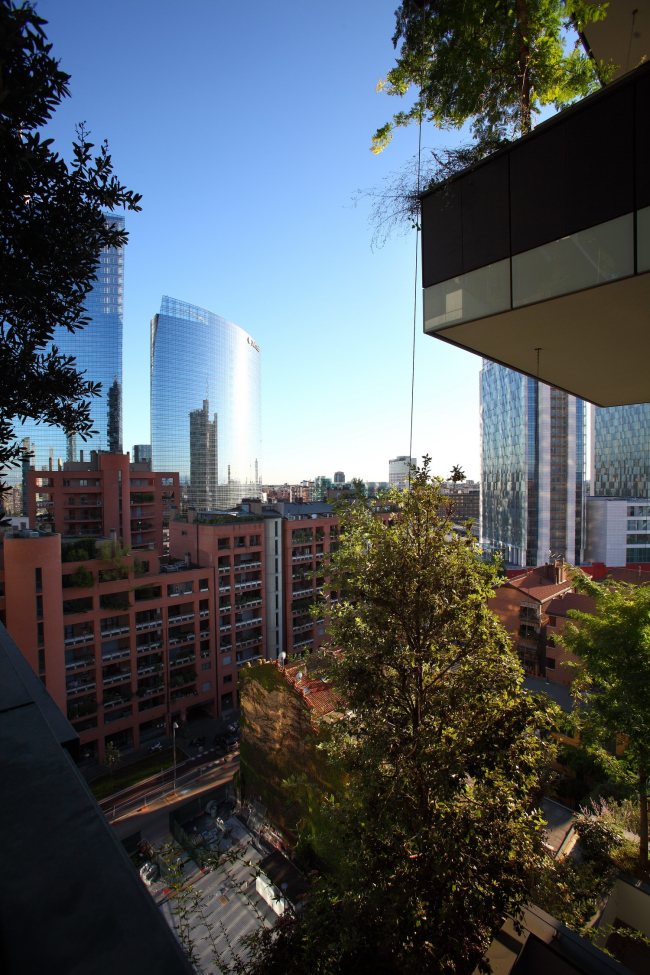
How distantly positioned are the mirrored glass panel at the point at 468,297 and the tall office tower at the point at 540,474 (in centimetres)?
5468

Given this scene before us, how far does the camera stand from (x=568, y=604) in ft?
68.4

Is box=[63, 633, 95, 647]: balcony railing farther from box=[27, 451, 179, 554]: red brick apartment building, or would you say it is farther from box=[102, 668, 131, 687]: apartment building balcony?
box=[27, 451, 179, 554]: red brick apartment building

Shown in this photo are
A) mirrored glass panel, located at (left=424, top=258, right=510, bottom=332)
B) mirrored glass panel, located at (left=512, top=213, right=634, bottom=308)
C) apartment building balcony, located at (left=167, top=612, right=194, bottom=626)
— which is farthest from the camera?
apartment building balcony, located at (left=167, top=612, right=194, bottom=626)

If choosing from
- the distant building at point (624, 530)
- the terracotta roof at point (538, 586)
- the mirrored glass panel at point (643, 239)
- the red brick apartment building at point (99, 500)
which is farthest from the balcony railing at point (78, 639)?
the distant building at point (624, 530)

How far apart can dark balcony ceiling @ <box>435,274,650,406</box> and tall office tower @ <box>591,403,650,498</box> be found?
6077cm

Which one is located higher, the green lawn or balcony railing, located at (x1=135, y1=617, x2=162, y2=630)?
balcony railing, located at (x1=135, y1=617, x2=162, y2=630)

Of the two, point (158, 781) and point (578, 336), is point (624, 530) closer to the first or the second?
point (158, 781)

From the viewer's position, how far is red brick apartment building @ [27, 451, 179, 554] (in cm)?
3431

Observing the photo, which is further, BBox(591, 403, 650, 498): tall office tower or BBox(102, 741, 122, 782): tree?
BBox(591, 403, 650, 498): tall office tower

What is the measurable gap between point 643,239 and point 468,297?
1.35 m

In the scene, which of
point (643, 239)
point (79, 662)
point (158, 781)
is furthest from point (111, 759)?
point (643, 239)

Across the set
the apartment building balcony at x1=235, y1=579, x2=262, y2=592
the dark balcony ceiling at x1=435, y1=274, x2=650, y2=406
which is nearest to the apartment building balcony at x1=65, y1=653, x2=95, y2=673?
the apartment building balcony at x1=235, y1=579, x2=262, y2=592

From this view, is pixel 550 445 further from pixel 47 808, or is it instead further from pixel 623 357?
pixel 47 808

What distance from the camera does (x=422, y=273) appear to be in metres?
4.43
